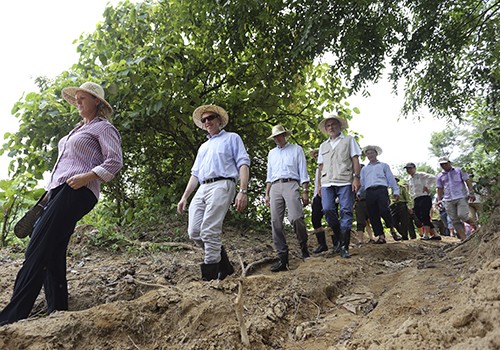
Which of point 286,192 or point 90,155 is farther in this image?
point 286,192

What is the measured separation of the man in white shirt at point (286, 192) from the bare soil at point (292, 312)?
838 millimetres

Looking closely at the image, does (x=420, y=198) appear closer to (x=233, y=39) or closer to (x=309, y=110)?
(x=309, y=110)

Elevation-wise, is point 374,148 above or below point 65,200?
above

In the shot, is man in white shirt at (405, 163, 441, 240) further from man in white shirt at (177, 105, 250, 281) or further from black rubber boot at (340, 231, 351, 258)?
man in white shirt at (177, 105, 250, 281)

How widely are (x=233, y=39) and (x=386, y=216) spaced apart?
4219 mm

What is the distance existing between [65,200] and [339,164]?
142 inches

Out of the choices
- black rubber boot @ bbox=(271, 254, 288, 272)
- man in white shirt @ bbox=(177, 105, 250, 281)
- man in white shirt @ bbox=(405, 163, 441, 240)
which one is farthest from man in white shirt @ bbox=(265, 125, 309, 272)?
man in white shirt @ bbox=(405, 163, 441, 240)

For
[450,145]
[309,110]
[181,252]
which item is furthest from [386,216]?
[450,145]

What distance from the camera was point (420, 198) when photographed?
8898 mm

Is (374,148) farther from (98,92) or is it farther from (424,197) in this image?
(98,92)

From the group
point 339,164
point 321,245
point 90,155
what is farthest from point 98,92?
point 321,245

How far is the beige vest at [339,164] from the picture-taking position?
5352 mm

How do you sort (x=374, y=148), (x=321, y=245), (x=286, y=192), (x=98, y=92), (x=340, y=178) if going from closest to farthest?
(x=98, y=92)
(x=286, y=192)
(x=340, y=178)
(x=321, y=245)
(x=374, y=148)

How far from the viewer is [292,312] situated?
296 cm
